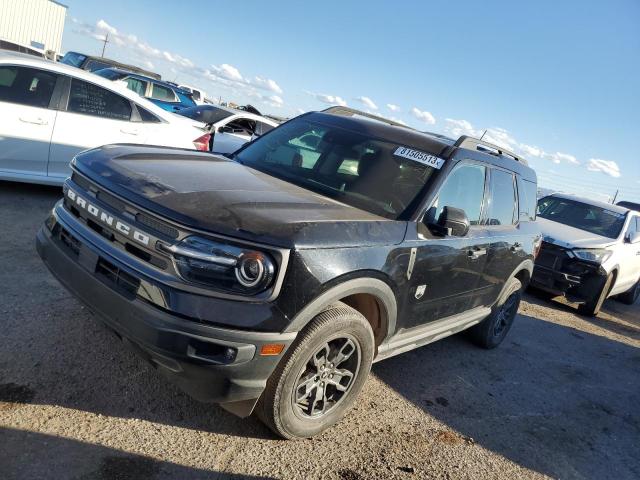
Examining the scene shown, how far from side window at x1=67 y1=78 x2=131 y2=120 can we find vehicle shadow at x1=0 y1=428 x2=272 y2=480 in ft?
16.4

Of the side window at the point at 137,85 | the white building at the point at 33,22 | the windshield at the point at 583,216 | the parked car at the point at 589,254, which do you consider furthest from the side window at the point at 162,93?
the white building at the point at 33,22

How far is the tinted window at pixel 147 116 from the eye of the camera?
7.19 meters

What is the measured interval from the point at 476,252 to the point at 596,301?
17.6 ft

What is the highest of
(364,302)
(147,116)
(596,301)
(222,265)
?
(147,116)

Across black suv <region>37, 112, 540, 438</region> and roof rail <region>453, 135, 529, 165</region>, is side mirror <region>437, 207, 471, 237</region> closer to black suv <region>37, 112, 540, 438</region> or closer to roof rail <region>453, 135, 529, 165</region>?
black suv <region>37, 112, 540, 438</region>

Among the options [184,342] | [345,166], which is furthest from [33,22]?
[184,342]

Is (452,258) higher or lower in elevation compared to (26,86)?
lower

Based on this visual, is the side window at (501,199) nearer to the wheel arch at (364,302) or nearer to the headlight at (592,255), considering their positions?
the wheel arch at (364,302)

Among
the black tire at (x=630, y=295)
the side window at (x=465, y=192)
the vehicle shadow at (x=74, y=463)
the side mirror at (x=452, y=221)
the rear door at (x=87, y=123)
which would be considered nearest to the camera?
the vehicle shadow at (x=74, y=463)

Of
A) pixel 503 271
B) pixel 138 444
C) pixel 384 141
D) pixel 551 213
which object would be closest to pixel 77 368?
pixel 138 444

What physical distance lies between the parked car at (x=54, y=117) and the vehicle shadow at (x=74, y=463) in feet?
14.8

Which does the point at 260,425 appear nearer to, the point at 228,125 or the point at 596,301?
the point at 596,301

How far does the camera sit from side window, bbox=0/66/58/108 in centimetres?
587

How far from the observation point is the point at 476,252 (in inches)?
166
